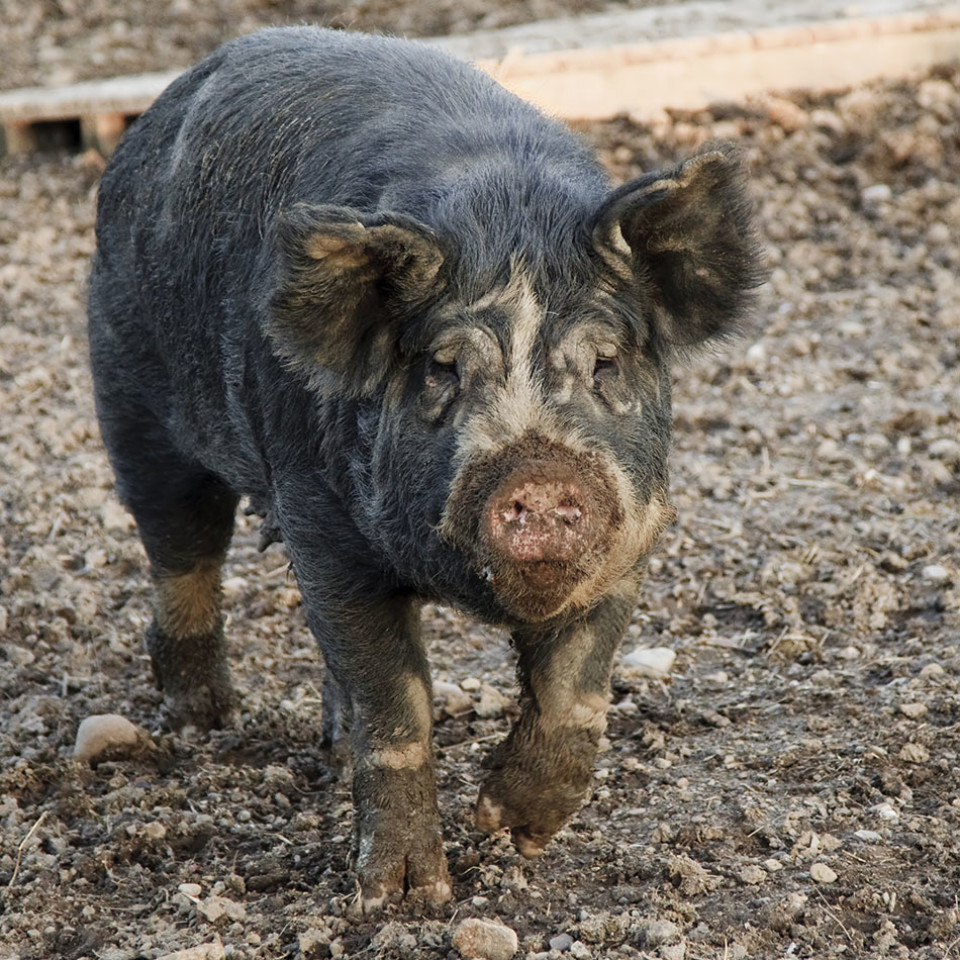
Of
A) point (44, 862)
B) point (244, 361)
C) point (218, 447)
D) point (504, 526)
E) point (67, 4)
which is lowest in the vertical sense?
point (67, 4)

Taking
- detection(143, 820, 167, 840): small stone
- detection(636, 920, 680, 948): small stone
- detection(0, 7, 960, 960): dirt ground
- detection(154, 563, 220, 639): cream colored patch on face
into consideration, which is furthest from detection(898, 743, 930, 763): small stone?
detection(154, 563, 220, 639): cream colored patch on face

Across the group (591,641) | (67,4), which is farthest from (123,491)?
(67,4)

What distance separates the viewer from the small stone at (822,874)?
4.14 m

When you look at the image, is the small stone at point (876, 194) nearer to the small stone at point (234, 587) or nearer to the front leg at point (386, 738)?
the small stone at point (234, 587)

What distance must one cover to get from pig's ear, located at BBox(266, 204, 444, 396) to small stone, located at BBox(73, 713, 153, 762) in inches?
66.8

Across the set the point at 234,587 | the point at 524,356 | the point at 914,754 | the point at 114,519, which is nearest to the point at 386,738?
the point at 524,356

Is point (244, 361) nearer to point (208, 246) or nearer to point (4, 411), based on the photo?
point (208, 246)

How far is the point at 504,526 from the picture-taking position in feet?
11.1

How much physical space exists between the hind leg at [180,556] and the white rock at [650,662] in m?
1.35

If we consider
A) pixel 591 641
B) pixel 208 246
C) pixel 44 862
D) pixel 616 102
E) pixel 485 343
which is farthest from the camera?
pixel 616 102

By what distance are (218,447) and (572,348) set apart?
5.03 feet

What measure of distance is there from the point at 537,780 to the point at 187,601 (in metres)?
1.73

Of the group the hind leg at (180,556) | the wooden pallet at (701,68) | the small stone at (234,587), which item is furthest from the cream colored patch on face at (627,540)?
the wooden pallet at (701,68)

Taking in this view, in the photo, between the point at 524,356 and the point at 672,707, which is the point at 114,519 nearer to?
the point at 672,707
